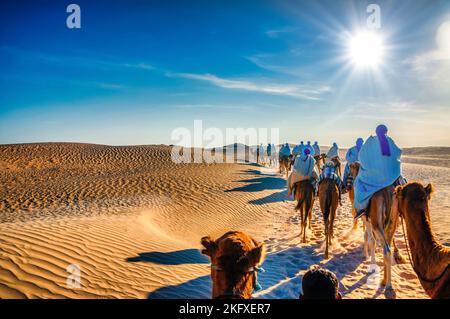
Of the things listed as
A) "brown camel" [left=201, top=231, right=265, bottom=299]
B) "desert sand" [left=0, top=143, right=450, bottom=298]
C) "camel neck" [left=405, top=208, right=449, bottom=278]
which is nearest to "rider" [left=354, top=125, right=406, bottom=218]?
"desert sand" [left=0, top=143, right=450, bottom=298]

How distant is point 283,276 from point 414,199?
3823 millimetres

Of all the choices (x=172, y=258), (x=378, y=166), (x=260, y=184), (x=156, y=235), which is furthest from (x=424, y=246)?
(x=260, y=184)

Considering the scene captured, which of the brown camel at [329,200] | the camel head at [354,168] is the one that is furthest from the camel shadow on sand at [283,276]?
the camel head at [354,168]

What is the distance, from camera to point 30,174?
23.3 m

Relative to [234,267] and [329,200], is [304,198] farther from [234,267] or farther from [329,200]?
[234,267]

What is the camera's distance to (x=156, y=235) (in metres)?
9.12

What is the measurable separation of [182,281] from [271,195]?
1184 cm

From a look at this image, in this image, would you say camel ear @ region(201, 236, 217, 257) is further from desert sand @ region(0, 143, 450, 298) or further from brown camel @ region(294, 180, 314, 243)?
brown camel @ region(294, 180, 314, 243)

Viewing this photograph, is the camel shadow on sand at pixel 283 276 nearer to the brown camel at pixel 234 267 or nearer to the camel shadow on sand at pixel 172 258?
the camel shadow on sand at pixel 172 258

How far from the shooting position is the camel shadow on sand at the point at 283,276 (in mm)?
5445

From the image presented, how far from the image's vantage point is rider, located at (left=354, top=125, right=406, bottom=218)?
5.68 m

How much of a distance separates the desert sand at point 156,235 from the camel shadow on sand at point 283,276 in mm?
24

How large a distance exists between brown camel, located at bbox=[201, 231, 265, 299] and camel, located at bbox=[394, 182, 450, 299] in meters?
2.22
